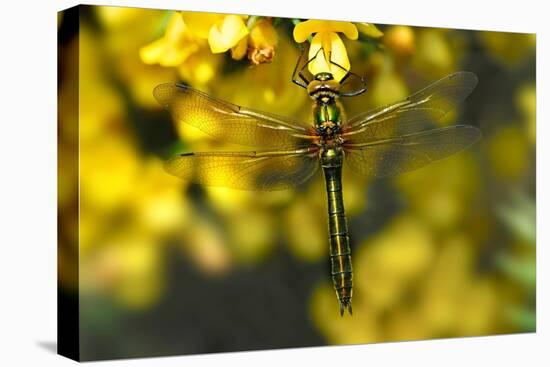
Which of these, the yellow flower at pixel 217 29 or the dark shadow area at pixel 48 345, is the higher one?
the yellow flower at pixel 217 29

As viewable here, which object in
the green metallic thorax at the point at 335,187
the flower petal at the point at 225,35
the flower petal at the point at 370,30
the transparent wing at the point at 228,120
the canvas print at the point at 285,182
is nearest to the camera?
the canvas print at the point at 285,182

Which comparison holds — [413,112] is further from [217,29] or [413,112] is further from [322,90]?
[217,29]

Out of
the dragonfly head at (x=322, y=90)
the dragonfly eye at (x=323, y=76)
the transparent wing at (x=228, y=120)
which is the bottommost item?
the transparent wing at (x=228, y=120)

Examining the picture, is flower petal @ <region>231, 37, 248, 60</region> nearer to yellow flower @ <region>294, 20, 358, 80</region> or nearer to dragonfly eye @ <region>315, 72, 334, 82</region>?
yellow flower @ <region>294, 20, 358, 80</region>

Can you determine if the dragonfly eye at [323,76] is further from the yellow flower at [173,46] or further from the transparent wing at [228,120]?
the yellow flower at [173,46]

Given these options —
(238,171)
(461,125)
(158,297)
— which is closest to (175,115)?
(238,171)

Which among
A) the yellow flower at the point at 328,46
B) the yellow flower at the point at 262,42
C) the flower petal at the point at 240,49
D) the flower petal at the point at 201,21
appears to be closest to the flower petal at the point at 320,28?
the yellow flower at the point at 328,46

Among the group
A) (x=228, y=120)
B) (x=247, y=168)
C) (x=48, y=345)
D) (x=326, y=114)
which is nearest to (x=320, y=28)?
(x=326, y=114)

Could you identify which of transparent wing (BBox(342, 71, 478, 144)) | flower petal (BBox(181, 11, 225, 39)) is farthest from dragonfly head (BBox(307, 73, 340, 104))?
flower petal (BBox(181, 11, 225, 39))
